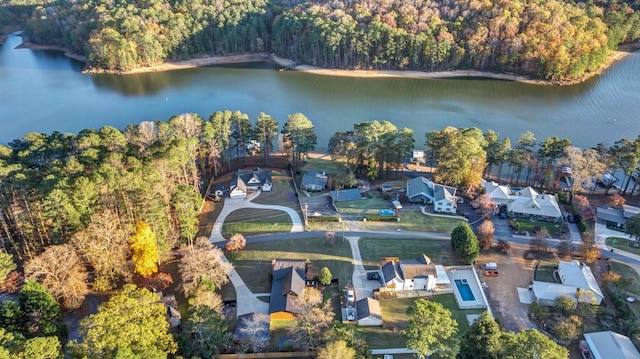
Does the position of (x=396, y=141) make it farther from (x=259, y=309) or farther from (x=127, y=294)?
(x=127, y=294)

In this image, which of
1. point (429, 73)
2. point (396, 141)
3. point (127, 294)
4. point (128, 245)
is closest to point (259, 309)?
point (127, 294)

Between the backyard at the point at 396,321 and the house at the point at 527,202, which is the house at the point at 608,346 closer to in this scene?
the backyard at the point at 396,321

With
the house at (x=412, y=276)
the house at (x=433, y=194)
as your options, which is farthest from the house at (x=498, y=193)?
the house at (x=412, y=276)

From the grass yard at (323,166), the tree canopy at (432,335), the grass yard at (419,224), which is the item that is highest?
the tree canopy at (432,335)

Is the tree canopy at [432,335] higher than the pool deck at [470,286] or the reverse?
higher

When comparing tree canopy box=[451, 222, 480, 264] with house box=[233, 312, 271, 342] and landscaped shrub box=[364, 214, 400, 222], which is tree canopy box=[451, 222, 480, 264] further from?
house box=[233, 312, 271, 342]
